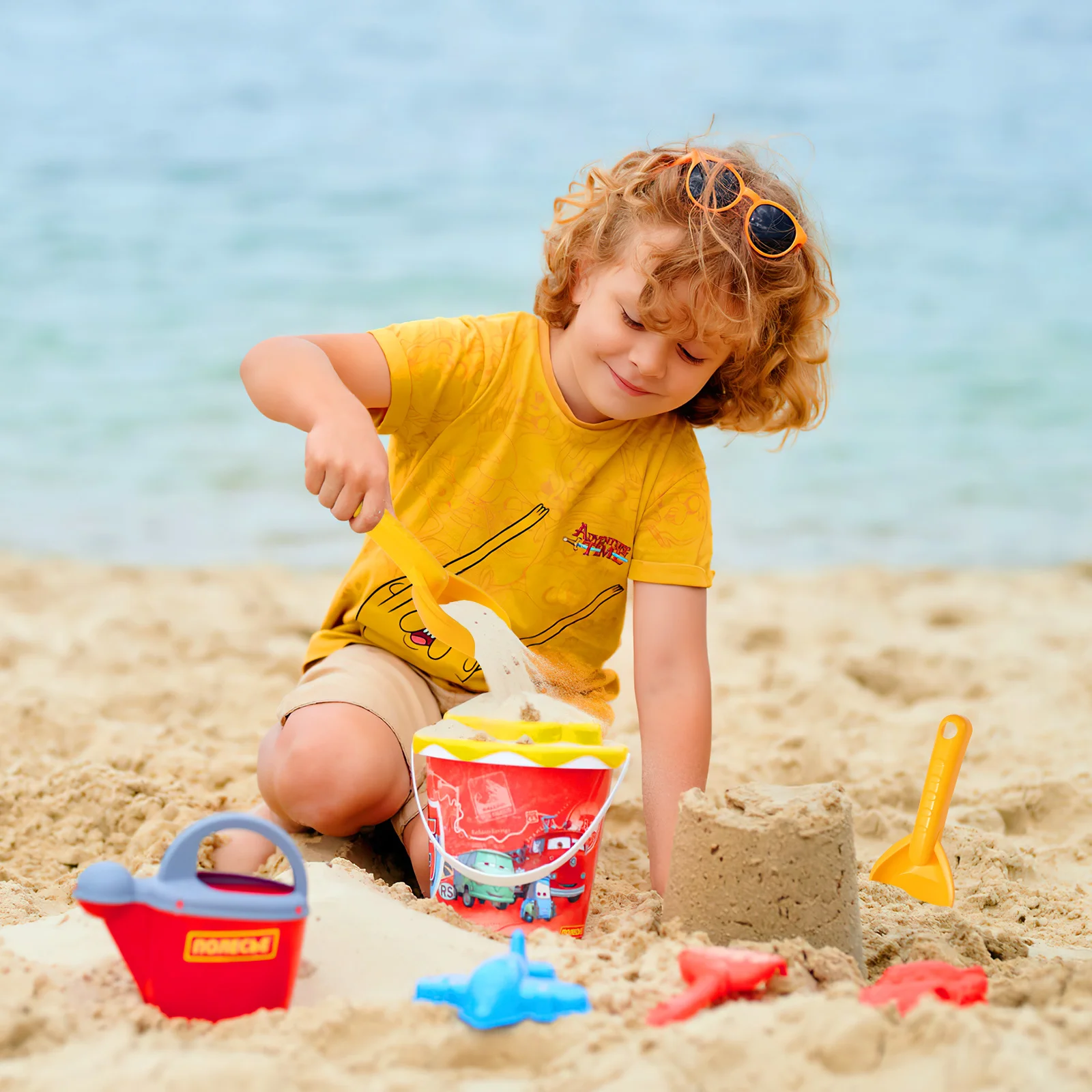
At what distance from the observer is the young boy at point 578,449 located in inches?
66.7

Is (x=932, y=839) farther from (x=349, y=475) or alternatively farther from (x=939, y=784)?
(x=349, y=475)

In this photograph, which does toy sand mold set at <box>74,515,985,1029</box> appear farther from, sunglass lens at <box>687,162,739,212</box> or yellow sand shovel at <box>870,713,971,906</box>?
sunglass lens at <box>687,162,739,212</box>

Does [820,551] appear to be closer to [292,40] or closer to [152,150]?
[152,150]

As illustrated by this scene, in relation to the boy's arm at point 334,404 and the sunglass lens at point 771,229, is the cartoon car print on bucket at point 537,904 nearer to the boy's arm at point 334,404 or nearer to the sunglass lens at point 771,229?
the boy's arm at point 334,404

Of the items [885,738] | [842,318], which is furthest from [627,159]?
[842,318]

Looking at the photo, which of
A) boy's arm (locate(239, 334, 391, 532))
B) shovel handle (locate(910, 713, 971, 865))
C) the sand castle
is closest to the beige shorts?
boy's arm (locate(239, 334, 391, 532))

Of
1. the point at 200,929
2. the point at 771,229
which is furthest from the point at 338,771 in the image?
the point at 771,229

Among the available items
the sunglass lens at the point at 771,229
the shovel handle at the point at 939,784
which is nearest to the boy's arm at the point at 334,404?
the sunglass lens at the point at 771,229

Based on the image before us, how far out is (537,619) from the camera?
192cm

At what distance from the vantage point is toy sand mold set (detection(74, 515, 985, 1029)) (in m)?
1.03

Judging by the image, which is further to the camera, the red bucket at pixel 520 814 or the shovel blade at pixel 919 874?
the shovel blade at pixel 919 874

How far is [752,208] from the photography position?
5.62 ft

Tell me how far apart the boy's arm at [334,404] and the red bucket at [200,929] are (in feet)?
1.65

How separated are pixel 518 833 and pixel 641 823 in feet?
2.51
